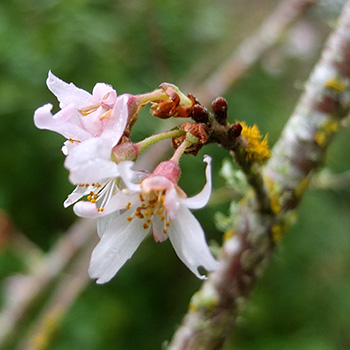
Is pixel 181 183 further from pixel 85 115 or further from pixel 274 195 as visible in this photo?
pixel 85 115

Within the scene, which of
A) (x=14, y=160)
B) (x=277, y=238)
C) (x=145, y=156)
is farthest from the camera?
(x=14, y=160)

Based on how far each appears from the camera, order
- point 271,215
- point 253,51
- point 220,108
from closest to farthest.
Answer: point 220,108 → point 271,215 → point 253,51

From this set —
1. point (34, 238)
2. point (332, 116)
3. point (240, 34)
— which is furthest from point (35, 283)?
point (240, 34)

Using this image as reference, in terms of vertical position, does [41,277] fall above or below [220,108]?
below

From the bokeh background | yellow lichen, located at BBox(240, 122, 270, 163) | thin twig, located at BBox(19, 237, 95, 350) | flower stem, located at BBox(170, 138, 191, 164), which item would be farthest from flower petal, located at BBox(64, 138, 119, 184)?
the bokeh background

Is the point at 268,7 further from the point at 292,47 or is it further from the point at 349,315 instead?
the point at 349,315

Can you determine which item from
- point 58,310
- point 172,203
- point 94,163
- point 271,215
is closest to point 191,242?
point 172,203
